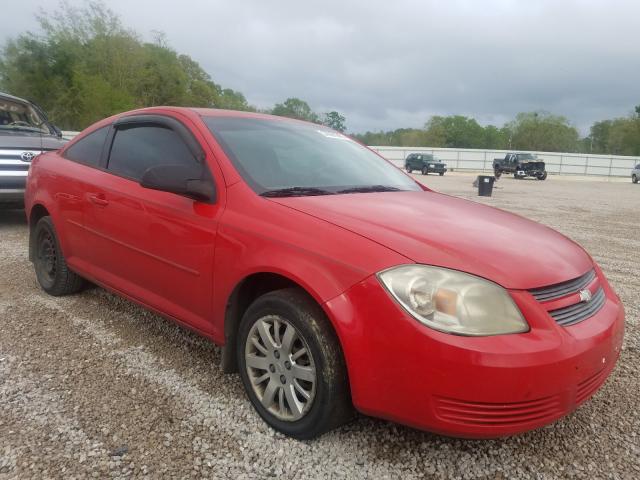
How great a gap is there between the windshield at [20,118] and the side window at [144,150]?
178 inches

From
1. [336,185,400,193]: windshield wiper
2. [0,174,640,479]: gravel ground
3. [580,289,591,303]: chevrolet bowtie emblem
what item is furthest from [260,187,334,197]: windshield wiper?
[580,289,591,303]: chevrolet bowtie emblem

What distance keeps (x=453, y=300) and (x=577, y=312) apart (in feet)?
1.98

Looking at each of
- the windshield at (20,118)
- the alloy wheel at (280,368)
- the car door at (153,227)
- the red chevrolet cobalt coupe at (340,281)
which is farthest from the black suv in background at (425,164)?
the alloy wheel at (280,368)

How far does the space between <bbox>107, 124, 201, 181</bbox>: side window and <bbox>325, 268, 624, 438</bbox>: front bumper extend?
1.38 m

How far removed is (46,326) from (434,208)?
105 inches

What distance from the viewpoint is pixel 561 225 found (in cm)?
909

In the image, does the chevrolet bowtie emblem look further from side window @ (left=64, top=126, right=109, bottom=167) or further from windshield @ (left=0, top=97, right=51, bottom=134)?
windshield @ (left=0, top=97, right=51, bottom=134)

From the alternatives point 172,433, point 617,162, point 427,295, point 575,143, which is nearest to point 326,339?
point 427,295

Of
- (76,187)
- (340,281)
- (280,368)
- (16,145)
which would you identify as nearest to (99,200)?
(76,187)

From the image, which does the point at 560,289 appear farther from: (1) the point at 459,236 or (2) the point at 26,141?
(2) the point at 26,141

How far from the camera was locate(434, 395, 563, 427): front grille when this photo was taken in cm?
175

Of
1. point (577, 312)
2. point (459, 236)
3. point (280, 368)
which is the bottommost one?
point (280, 368)

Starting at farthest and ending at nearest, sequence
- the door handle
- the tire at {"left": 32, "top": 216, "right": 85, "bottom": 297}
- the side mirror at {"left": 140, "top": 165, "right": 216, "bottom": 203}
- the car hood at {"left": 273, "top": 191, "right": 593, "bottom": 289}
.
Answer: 1. the tire at {"left": 32, "top": 216, "right": 85, "bottom": 297}
2. the door handle
3. the side mirror at {"left": 140, "top": 165, "right": 216, "bottom": 203}
4. the car hood at {"left": 273, "top": 191, "right": 593, "bottom": 289}

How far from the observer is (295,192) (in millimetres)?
2521
